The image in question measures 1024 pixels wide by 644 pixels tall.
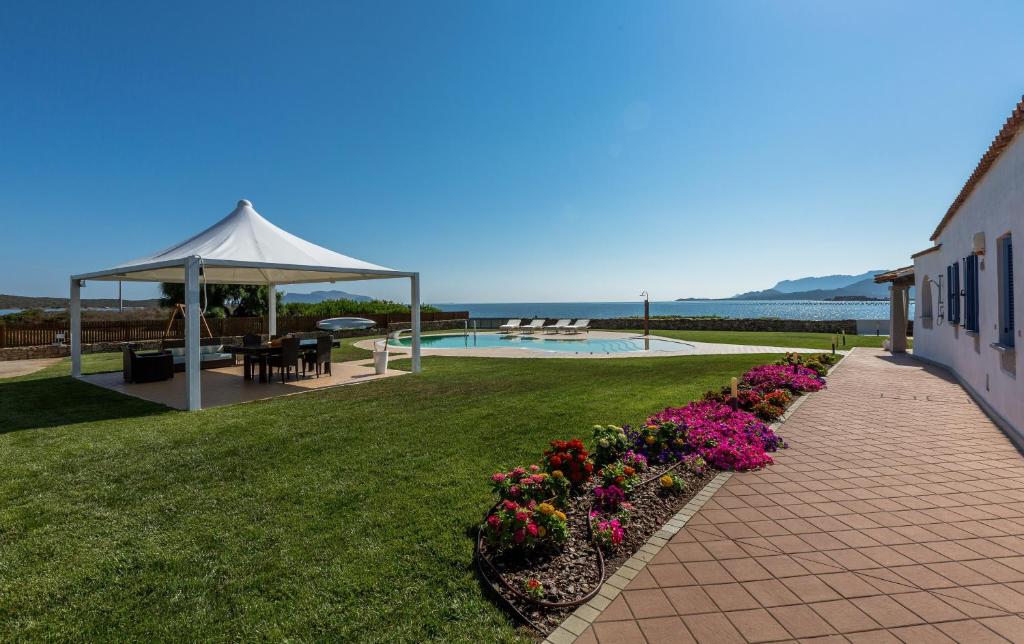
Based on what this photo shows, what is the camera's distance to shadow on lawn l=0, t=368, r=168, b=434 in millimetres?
6629

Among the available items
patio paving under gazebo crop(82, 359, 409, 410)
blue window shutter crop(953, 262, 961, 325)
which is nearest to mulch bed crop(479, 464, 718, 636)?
patio paving under gazebo crop(82, 359, 409, 410)

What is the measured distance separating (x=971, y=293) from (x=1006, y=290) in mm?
2305

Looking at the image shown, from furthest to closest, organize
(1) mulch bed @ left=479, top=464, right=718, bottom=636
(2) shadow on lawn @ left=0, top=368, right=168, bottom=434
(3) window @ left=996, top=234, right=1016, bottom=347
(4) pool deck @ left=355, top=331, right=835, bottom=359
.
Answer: (4) pool deck @ left=355, top=331, right=835, bottom=359 < (2) shadow on lawn @ left=0, top=368, right=168, bottom=434 < (3) window @ left=996, top=234, right=1016, bottom=347 < (1) mulch bed @ left=479, top=464, right=718, bottom=636

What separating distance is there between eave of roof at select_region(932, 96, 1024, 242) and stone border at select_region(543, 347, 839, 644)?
4749mm

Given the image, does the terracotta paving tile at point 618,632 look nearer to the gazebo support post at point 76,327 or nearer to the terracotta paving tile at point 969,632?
the terracotta paving tile at point 969,632

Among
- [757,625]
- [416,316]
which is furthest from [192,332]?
[757,625]

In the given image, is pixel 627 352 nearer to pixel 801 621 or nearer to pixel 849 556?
pixel 849 556

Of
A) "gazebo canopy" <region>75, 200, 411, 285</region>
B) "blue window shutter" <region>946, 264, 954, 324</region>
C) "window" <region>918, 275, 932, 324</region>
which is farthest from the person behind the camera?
"window" <region>918, 275, 932, 324</region>

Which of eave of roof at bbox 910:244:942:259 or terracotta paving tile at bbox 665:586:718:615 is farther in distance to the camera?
eave of roof at bbox 910:244:942:259

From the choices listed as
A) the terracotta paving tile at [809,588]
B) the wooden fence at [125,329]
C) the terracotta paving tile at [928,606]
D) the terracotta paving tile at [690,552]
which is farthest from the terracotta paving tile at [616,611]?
the wooden fence at [125,329]

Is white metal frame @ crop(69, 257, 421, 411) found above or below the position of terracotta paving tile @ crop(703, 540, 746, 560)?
above

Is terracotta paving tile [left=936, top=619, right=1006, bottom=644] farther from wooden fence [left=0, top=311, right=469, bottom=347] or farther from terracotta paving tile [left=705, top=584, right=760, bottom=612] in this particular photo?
wooden fence [left=0, top=311, right=469, bottom=347]

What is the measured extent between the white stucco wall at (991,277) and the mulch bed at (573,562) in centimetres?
494

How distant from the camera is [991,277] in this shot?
20.0ft
